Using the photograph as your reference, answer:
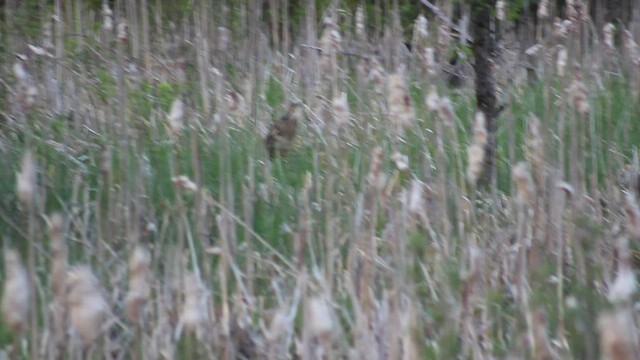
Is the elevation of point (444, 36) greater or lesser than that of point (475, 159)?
lesser

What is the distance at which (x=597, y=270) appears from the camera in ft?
6.61

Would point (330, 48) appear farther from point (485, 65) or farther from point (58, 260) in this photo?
point (58, 260)

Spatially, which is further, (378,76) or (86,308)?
(378,76)

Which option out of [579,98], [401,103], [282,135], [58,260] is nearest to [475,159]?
→ [401,103]

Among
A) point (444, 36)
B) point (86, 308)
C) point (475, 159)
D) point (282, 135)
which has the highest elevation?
point (86, 308)

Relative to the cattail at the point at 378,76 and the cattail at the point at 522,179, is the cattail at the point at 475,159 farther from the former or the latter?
the cattail at the point at 378,76

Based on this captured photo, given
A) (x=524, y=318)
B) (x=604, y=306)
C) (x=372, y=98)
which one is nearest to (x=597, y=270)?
(x=524, y=318)

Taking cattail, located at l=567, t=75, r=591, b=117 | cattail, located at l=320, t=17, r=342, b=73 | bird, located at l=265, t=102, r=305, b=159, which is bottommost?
bird, located at l=265, t=102, r=305, b=159

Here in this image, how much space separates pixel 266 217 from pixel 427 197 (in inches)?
14.7

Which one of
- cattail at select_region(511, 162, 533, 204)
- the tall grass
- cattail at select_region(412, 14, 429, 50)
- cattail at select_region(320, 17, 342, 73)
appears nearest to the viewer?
the tall grass

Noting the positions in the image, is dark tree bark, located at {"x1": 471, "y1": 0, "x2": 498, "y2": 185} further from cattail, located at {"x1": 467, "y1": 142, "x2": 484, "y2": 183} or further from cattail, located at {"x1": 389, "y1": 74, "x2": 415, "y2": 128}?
cattail, located at {"x1": 467, "y1": 142, "x2": 484, "y2": 183}

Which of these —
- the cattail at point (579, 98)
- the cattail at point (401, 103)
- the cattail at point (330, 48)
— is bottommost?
the cattail at point (330, 48)

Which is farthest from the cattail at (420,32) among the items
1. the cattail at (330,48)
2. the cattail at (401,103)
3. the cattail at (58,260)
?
the cattail at (58,260)

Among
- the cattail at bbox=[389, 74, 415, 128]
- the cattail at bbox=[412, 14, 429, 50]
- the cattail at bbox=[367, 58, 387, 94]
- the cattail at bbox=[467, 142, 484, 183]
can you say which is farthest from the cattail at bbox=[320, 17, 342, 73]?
the cattail at bbox=[467, 142, 484, 183]
